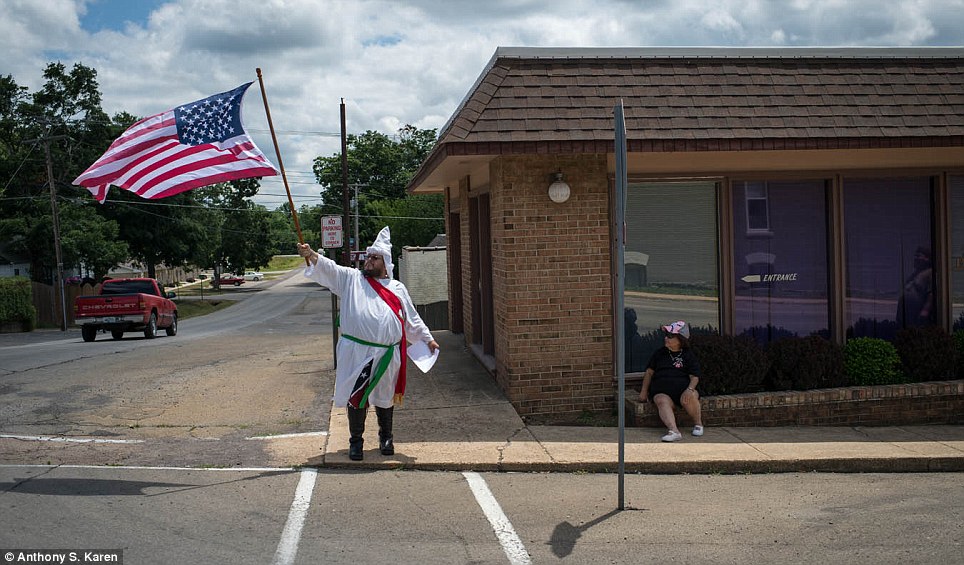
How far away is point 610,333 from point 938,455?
328 centimetres

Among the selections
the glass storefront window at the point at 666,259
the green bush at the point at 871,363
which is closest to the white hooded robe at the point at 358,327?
the glass storefront window at the point at 666,259

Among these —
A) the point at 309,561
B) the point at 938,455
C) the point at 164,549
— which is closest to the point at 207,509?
the point at 164,549

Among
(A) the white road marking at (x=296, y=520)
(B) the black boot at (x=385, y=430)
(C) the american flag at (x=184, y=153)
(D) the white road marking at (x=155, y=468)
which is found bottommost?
(A) the white road marking at (x=296, y=520)

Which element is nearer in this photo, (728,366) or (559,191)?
(559,191)

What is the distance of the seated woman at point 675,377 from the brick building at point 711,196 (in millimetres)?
757

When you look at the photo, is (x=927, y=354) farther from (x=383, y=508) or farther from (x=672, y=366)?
(x=383, y=508)

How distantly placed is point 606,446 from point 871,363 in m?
3.90

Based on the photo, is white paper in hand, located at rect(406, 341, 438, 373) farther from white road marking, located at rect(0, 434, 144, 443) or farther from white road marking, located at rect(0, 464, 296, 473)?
white road marking, located at rect(0, 434, 144, 443)

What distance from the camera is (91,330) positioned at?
82.1ft

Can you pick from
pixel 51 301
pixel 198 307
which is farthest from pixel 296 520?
pixel 198 307

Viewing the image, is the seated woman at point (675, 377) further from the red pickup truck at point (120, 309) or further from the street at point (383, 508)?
the red pickup truck at point (120, 309)

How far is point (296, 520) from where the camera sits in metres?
5.65

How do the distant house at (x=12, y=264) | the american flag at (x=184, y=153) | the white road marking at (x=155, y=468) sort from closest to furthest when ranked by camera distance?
the white road marking at (x=155, y=468)
the american flag at (x=184, y=153)
the distant house at (x=12, y=264)

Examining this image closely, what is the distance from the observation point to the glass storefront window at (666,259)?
989 cm
